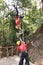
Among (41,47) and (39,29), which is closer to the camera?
(41,47)

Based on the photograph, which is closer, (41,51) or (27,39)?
(41,51)

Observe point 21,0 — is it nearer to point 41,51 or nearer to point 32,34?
point 32,34

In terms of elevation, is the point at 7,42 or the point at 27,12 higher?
the point at 27,12

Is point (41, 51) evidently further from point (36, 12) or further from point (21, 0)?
point (21, 0)

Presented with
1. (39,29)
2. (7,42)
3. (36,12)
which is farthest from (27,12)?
(7,42)

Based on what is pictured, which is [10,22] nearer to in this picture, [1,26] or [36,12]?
[1,26]

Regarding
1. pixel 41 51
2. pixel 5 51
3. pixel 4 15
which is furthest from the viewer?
pixel 4 15

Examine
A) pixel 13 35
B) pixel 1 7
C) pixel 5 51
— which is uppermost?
pixel 1 7

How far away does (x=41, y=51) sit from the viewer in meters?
7.79

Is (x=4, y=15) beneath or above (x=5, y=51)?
above

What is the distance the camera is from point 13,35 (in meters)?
8.66

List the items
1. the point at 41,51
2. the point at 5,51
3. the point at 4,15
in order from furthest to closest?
1. the point at 4,15
2. the point at 5,51
3. the point at 41,51

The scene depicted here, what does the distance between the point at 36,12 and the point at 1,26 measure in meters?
1.81

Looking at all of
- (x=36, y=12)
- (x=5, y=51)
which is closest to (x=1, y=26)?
(x=5, y=51)
